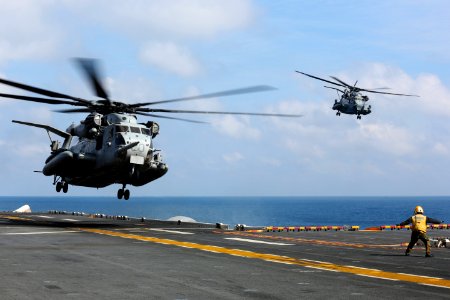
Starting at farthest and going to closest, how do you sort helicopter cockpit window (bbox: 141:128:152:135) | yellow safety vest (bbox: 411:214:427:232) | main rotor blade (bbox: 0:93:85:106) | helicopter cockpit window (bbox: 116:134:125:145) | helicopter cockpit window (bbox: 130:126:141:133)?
helicopter cockpit window (bbox: 141:128:152:135) < helicopter cockpit window (bbox: 130:126:141:133) < helicopter cockpit window (bbox: 116:134:125:145) < main rotor blade (bbox: 0:93:85:106) < yellow safety vest (bbox: 411:214:427:232)

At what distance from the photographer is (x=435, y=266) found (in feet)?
63.3

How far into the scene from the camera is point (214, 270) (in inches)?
689

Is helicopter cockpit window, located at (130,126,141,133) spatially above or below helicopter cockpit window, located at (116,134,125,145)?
above

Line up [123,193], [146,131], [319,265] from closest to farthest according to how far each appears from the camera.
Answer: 1. [319,265]
2. [146,131]
3. [123,193]

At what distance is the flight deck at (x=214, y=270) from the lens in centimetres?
1326

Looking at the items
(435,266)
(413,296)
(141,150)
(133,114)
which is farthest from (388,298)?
(133,114)

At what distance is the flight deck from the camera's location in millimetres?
13258

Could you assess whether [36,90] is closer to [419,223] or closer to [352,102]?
[419,223]

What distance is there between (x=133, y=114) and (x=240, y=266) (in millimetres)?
22276

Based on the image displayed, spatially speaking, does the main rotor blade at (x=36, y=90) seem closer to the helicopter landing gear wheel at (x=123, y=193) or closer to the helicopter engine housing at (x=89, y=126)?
the helicopter engine housing at (x=89, y=126)

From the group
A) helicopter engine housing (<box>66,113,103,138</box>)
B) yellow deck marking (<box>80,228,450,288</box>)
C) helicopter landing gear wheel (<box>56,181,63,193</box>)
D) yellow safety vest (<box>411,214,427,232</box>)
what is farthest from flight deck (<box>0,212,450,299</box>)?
helicopter landing gear wheel (<box>56,181,63,193</box>)

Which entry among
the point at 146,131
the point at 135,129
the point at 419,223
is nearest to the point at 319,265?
the point at 419,223

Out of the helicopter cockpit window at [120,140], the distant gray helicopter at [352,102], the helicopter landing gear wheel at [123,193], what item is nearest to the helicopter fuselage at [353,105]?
the distant gray helicopter at [352,102]

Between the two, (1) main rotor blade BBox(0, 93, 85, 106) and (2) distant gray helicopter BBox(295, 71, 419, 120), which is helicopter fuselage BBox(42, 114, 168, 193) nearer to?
(1) main rotor blade BBox(0, 93, 85, 106)
